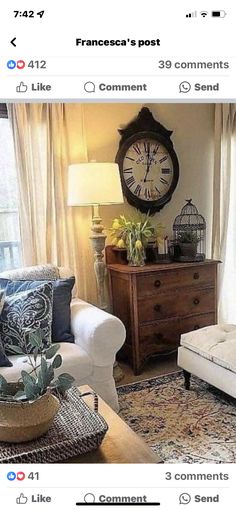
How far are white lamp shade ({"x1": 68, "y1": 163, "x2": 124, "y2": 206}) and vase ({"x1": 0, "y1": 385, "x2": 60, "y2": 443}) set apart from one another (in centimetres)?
136

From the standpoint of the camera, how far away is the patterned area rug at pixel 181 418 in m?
1.54

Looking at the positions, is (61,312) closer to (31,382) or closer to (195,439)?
(195,439)

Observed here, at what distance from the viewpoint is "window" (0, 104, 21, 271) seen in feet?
7.52

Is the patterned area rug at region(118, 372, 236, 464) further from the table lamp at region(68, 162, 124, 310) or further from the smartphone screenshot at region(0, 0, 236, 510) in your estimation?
the table lamp at region(68, 162, 124, 310)
